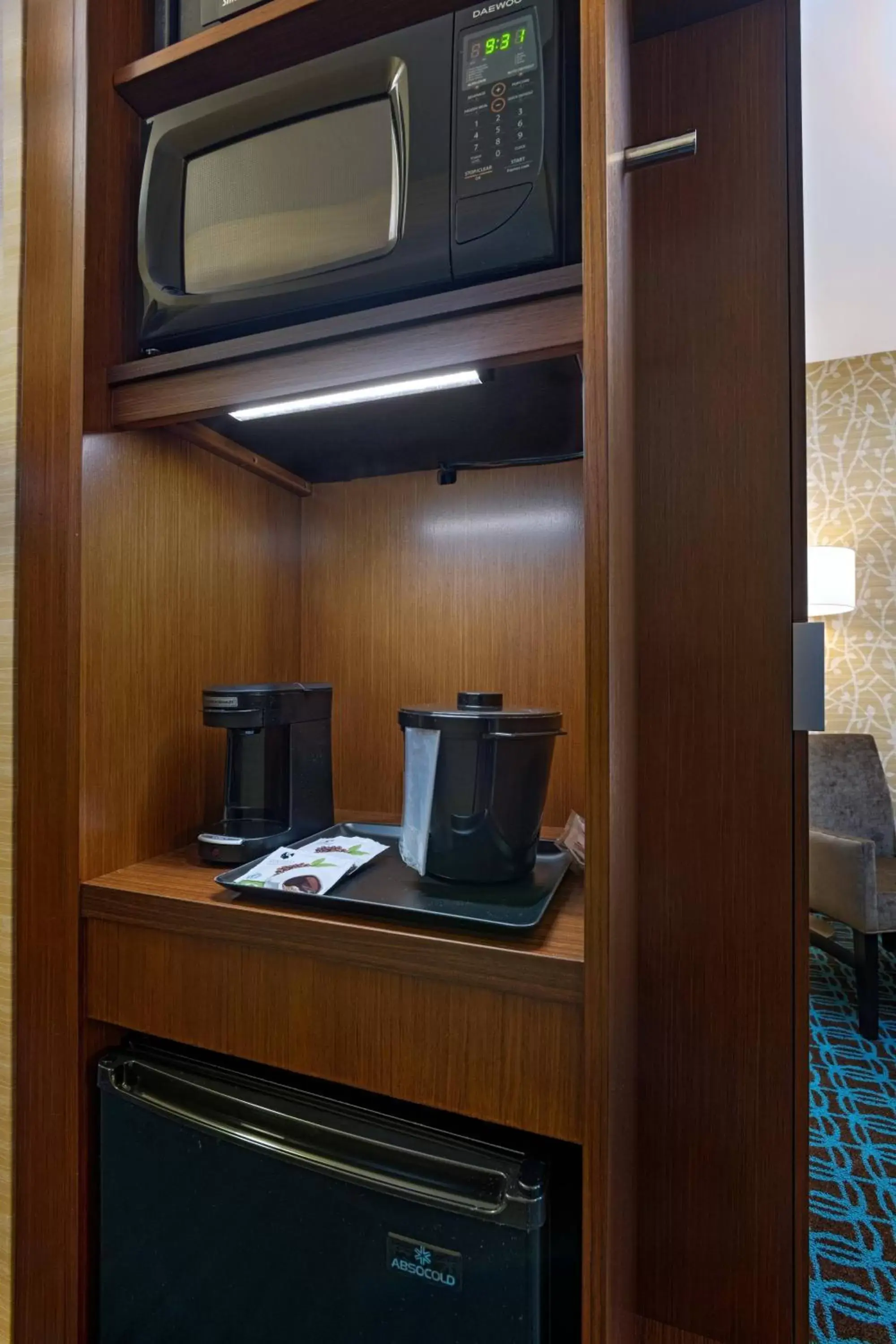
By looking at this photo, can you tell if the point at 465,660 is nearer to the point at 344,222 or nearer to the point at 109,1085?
the point at 344,222

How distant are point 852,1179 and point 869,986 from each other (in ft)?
2.77

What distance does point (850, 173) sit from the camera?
237 centimetres

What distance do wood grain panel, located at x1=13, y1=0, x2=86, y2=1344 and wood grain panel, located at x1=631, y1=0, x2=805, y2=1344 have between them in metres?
0.75

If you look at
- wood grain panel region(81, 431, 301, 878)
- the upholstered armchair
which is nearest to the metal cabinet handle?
wood grain panel region(81, 431, 301, 878)

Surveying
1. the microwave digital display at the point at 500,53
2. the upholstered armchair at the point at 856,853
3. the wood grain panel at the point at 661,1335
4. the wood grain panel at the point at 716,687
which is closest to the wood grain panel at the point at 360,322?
the microwave digital display at the point at 500,53

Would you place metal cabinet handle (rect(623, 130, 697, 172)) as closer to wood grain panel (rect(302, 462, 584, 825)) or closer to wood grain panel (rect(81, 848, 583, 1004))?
wood grain panel (rect(302, 462, 584, 825))

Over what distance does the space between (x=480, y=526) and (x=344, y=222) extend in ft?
1.68

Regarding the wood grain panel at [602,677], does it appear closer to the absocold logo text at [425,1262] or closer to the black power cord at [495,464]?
the absocold logo text at [425,1262]

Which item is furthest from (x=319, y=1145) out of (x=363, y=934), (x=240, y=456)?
(x=240, y=456)

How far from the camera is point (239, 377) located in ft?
2.69

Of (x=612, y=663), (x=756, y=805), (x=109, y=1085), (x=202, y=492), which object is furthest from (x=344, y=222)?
(x=109, y=1085)

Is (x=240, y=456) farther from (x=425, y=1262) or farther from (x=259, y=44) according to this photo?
(x=425, y=1262)

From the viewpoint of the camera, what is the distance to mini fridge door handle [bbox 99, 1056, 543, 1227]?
0.65 m

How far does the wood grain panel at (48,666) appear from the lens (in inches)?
32.9
